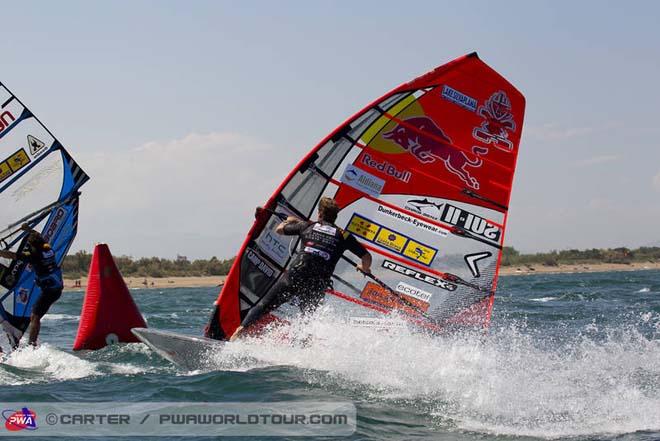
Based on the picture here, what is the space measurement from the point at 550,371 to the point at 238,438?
2.78 meters

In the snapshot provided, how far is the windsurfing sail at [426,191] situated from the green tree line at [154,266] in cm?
2614

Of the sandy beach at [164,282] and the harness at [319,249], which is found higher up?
the harness at [319,249]

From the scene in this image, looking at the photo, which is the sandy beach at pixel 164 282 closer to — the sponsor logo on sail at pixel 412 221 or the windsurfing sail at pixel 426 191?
the windsurfing sail at pixel 426 191

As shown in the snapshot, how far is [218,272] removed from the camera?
3838 centimetres

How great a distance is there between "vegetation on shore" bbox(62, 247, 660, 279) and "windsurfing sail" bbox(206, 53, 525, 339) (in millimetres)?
25558

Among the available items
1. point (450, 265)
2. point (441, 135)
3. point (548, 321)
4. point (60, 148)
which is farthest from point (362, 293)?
point (548, 321)

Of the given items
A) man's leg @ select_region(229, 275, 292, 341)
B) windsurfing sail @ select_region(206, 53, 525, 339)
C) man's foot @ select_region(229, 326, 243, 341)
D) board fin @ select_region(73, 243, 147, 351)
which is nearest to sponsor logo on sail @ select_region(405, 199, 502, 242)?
windsurfing sail @ select_region(206, 53, 525, 339)

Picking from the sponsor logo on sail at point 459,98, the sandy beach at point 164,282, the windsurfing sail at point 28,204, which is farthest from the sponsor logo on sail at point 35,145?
the sandy beach at point 164,282

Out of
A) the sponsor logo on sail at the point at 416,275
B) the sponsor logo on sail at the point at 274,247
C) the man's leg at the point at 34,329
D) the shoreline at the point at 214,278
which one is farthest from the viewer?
the shoreline at the point at 214,278

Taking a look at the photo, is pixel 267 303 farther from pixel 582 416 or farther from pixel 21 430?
pixel 582 416

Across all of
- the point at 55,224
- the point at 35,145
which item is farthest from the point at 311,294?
the point at 35,145

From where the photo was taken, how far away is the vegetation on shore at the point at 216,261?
3400cm

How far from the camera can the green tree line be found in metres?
33.5

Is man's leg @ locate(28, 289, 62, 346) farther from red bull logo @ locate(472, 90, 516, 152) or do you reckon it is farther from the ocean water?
red bull logo @ locate(472, 90, 516, 152)
